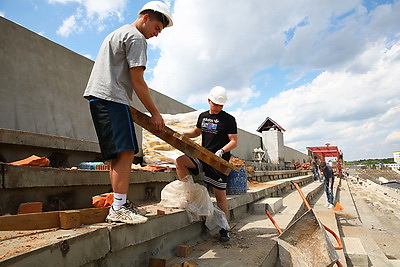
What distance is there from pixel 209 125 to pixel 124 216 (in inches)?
72.3

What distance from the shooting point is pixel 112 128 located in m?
2.15

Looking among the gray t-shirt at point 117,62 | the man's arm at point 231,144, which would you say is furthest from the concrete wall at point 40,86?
the man's arm at point 231,144

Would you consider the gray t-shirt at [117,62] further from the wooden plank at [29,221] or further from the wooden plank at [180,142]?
the wooden plank at [29,221]

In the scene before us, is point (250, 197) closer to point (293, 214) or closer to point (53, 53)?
point (293, 214)

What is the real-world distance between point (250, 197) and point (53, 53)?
3951 mm

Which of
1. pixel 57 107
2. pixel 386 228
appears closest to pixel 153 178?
pixel 57 107

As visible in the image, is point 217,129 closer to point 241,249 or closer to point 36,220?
point 241,249

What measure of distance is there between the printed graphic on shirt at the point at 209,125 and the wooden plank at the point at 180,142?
587mm

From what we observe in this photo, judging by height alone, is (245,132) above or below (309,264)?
above

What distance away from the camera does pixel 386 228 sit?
9.29 m

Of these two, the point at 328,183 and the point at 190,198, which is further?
the point at 328,183

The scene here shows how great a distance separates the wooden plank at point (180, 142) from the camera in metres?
2.55

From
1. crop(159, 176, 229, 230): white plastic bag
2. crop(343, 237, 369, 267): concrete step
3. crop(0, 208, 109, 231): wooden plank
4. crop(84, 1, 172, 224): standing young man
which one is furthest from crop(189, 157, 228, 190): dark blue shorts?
crop(343, 237, 369, 267): concrete step

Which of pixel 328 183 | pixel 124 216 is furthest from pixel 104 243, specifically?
pixel 328 183
